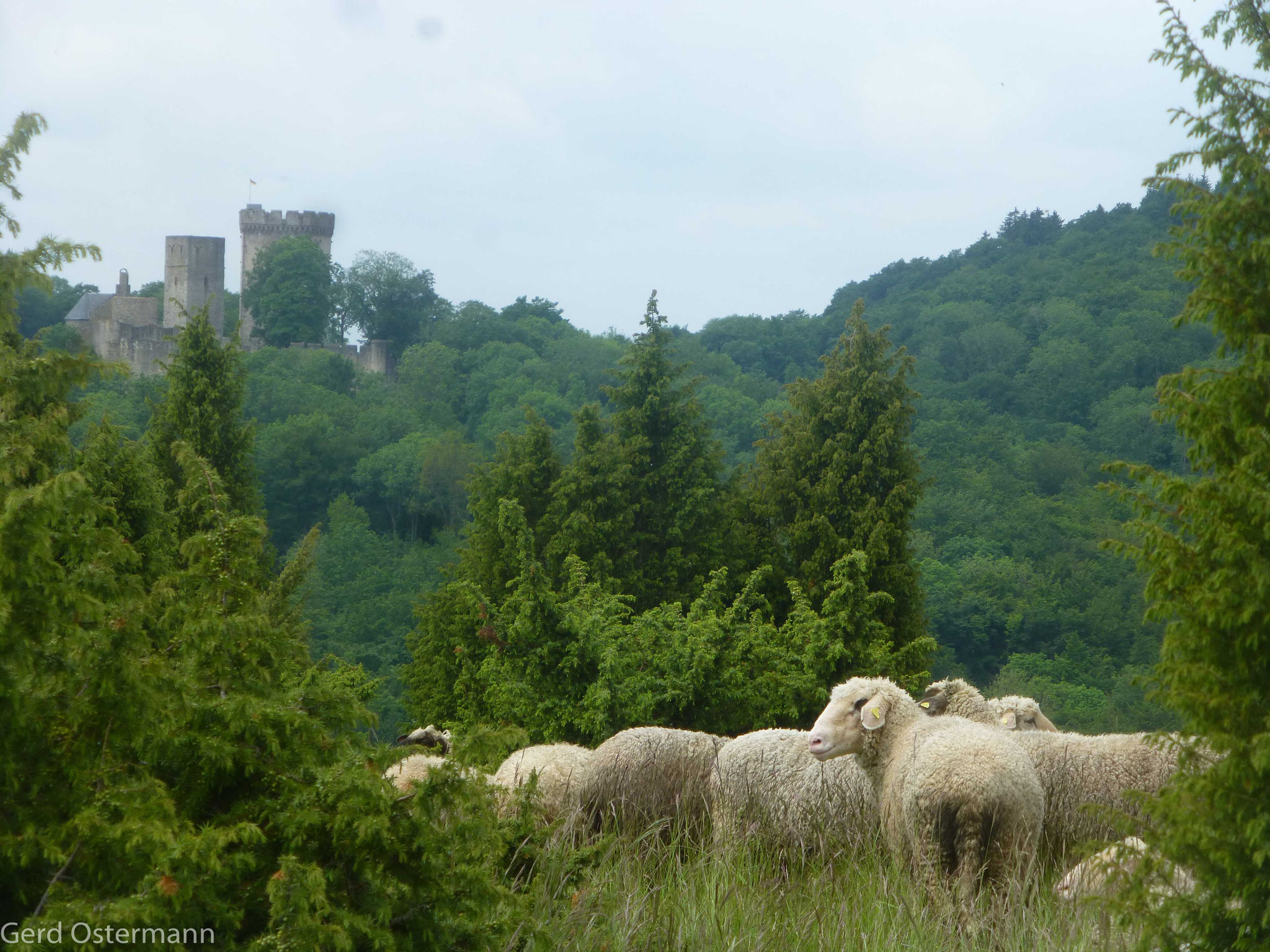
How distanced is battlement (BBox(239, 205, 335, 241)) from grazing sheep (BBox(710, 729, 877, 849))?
306ft

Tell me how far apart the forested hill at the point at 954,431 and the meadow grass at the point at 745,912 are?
102 feet

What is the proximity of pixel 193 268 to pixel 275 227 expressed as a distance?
18.2m

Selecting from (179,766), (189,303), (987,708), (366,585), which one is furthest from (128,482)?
(189,303)

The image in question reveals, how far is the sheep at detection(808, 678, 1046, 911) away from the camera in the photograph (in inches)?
241

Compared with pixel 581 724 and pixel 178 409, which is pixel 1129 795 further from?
pixel 178 409

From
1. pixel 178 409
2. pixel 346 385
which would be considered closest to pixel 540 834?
pixel 178 409

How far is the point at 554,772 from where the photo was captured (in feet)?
26.1

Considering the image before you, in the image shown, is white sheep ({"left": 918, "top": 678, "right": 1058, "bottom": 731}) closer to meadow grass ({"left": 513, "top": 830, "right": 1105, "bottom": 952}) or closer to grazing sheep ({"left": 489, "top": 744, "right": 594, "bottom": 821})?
grazing sheep ({"left": 489, "top": 744, "right": 594, "bottom": 821})

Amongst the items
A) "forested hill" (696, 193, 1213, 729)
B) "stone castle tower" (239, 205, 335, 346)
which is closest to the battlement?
"stone castle tower" (239, 205, 335, 346)

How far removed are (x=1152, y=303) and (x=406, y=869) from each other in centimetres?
6905

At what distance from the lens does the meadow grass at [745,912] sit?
4574mm

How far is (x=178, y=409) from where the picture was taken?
24.4 meters

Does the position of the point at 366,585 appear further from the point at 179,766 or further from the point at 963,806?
the point at 179,766

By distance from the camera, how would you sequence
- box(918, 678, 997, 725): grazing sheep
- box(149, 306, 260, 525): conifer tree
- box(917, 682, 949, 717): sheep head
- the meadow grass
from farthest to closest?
1. box(149, 306, 260, 525): conifer tree
2. box(918, 678, 997, 725): grazing sheep
3. box(917, 682, 949, 717): sheep head
4. the meadow grass
